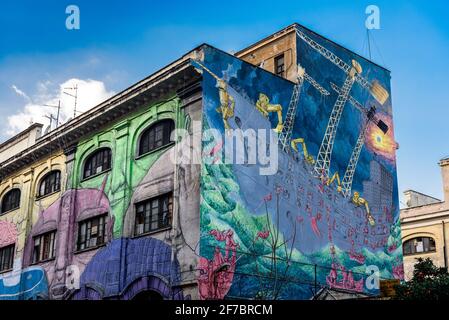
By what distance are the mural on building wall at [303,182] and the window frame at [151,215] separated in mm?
2144

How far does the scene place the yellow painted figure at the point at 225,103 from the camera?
2553cm

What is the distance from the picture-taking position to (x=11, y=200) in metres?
36.8

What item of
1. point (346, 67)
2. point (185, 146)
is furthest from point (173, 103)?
point (346, 67)

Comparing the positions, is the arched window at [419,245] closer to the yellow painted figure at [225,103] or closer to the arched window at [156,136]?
the yellow painted figure at [225,103]

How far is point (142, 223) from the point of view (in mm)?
26562

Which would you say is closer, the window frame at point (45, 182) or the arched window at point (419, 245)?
the window frame at point (45, 182)

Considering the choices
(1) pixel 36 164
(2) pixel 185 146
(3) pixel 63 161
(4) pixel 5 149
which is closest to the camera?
(2) pixel 185 146

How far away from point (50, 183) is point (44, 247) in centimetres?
351

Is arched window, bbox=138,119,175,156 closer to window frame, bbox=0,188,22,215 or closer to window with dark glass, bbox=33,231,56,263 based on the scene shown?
window with dark glass, bbox=33,231,56,263

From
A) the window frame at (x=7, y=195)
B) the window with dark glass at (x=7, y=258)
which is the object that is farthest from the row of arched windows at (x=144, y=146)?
the window with dark glass at (x=7, y=258)

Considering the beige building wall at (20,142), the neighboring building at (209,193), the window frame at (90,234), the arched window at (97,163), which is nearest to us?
the neighboring building at (209,193)

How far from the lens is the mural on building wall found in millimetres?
24641

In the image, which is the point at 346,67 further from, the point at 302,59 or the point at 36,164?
the point at 36,164
